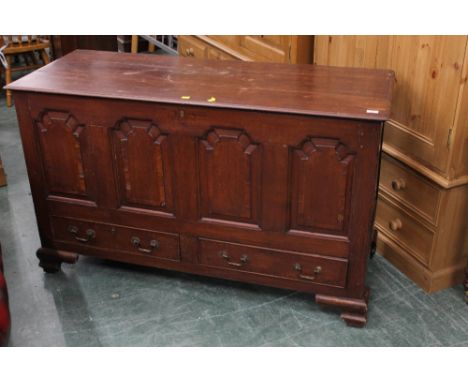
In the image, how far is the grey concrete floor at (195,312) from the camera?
2.24 meters

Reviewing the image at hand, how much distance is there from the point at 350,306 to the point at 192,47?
208cm

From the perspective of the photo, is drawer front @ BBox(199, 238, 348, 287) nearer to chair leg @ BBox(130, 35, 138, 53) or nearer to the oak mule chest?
the oak mule chest

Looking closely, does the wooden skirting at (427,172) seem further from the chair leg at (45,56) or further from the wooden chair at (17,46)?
the chair leg at (45,56)

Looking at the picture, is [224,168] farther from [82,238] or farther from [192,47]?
[192,47]

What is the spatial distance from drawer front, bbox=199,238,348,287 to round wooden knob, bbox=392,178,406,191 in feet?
1.72

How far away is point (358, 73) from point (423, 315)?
0.98m

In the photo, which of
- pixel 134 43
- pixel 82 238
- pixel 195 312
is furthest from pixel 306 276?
pixel 134 43

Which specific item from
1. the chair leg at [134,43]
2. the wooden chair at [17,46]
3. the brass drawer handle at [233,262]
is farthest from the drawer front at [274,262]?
the chair leg at [134,43]

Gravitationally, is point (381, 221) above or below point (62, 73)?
below

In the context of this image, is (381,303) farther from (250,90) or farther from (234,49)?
(234,49)

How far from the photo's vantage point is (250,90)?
2121 mm

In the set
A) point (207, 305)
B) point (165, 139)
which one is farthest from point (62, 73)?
point (207, 305)

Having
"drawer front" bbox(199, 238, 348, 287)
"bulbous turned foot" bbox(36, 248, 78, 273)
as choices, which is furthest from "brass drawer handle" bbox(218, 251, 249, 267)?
"bulbous turned foot" bbox(36, 248, 78, 273)

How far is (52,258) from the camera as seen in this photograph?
8.46 feet
